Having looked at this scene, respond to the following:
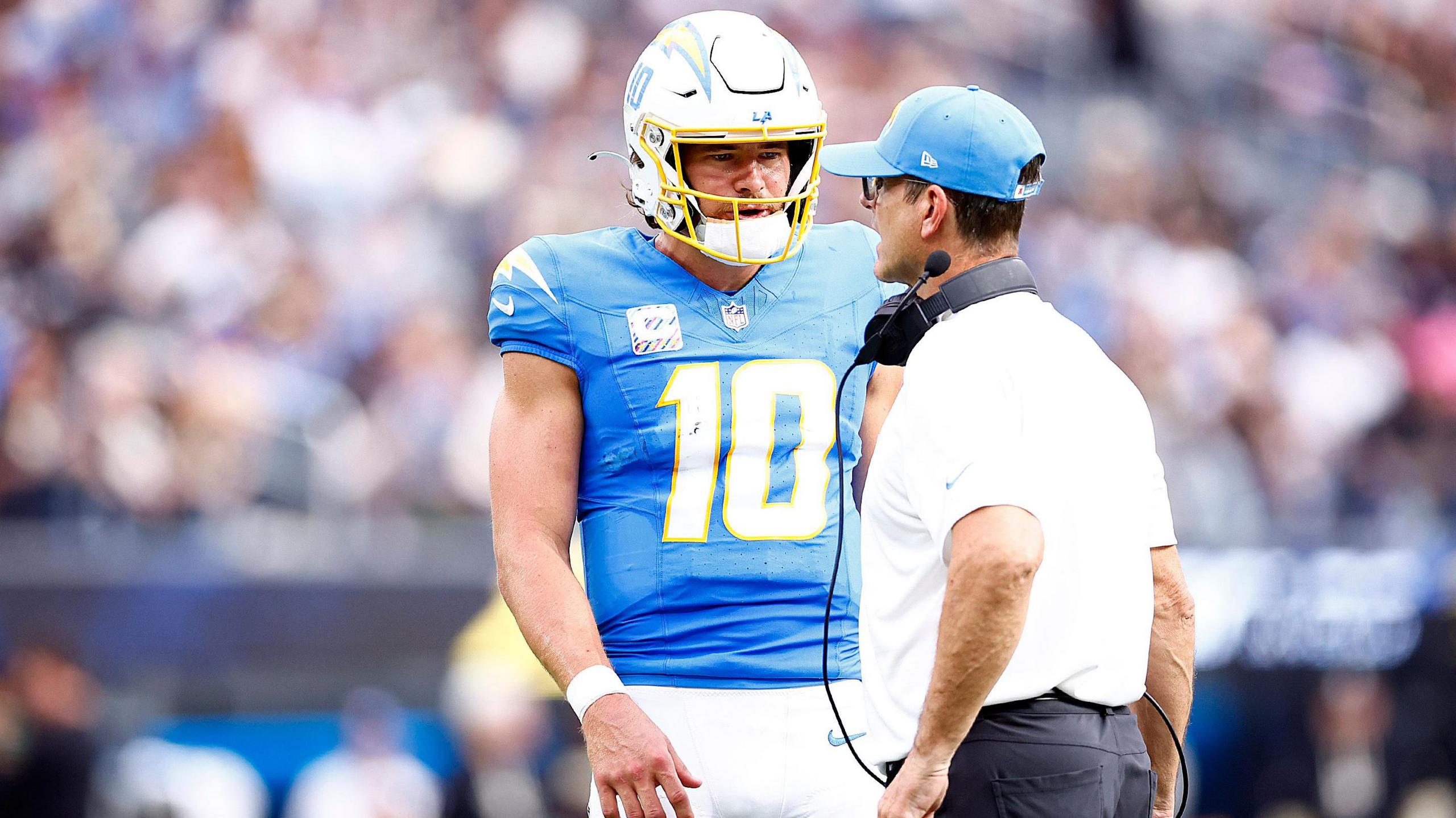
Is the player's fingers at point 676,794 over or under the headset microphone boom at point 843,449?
under

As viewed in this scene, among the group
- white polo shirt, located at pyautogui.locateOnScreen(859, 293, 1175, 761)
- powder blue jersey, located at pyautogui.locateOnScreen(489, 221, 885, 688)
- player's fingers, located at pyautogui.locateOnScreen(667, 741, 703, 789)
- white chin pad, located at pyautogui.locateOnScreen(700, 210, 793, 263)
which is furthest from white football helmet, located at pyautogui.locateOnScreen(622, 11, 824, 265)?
player's fingers, located at pyautogui.locateOnScreen(667, 741, 703, 789)

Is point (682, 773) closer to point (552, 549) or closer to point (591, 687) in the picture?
point (591, 687)

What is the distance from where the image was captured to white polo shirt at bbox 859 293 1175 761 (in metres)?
2.46

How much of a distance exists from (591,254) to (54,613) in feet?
12.7

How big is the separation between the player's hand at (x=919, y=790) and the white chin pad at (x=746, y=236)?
96 centimetres

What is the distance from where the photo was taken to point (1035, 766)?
2.52 metres

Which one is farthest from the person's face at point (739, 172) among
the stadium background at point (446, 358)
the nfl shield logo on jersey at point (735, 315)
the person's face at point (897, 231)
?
the stadium background at point (446, 358)

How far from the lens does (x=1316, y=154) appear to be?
36.5ft

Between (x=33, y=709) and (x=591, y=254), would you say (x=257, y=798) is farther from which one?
(x=591, y=254)

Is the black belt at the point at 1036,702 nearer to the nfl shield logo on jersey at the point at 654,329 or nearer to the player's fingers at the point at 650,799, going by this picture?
the player's fingers at the point at 650,799

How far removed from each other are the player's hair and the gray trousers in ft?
2.35

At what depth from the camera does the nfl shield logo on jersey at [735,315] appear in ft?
9.93

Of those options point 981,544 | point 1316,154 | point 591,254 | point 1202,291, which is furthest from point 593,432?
point 1316,154

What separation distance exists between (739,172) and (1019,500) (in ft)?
3.04
